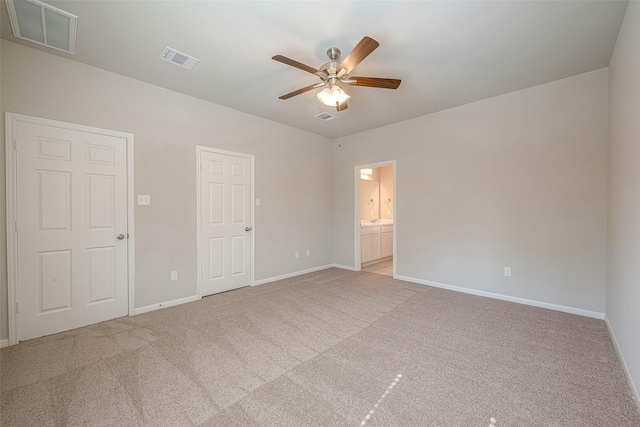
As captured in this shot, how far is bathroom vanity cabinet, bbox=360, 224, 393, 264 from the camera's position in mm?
5629

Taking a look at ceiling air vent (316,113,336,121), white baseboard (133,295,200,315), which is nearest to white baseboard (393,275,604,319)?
ceiling air vent (316,113,336,121)

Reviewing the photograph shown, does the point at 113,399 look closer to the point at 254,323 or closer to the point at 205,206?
the point at 254,323

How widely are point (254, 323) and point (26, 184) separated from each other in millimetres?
2594

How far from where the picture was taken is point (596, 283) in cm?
291

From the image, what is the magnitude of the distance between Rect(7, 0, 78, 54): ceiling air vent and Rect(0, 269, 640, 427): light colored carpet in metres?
2.79

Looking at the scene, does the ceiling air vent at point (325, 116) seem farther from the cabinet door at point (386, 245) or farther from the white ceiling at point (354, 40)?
the cabinet door at point (386, 245)

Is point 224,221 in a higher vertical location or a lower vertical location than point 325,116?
lower

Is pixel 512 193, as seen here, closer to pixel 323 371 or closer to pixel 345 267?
pixel 345 267

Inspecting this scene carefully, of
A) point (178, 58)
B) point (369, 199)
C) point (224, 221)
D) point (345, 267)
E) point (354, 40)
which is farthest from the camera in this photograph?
point (369, 199)

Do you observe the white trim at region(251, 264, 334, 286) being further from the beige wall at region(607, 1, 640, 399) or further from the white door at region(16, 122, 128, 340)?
the beige wall at region(607, 1, 640, 399)

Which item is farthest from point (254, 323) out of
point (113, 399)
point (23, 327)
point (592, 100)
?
point (592, 100)

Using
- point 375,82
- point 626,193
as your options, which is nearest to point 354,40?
point 375,82

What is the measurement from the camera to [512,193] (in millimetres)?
3434

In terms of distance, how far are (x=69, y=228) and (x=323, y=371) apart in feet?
9.65
